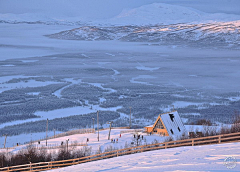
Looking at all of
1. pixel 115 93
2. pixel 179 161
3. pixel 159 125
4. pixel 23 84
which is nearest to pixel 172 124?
pixel 159 125

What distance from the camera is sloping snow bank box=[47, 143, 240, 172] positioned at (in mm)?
12234

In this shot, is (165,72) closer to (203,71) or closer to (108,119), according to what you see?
(203,71)

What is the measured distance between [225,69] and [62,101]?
183 feet

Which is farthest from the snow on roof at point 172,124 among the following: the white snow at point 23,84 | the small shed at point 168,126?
the white snow at point 23,84

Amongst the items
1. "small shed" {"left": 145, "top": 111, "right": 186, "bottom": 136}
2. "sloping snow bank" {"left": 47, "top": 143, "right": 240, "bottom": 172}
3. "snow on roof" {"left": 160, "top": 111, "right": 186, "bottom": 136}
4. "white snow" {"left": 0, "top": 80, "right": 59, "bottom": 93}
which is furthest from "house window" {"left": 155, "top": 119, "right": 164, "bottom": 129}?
"white snow" {"left": 0, "top": 80, "right": 59, "bottom": 93}

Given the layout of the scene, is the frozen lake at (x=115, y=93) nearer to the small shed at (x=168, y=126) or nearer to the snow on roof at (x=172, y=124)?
the small shed at (x=168, y=126)

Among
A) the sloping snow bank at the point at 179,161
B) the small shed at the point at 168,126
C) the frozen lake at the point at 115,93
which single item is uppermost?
the frozen lake at the point at 115,93

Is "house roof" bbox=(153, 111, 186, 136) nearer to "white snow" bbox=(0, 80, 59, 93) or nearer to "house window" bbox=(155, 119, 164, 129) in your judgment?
"house window" bbox=(155, 119, 164, 129)

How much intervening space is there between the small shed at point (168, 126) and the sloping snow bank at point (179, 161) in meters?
14.0

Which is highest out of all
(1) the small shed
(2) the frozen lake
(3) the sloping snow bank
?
(2) the frozen lake

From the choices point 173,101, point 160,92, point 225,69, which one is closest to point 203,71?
point 225,69

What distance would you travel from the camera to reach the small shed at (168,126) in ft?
99.6

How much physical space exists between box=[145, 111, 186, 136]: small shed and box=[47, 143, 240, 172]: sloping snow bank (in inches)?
550

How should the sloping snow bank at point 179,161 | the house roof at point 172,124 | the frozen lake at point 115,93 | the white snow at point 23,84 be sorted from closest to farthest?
the sloping snow bank at point 179,161 < the house roof at point 172,124 < the frozen lake at point 115,93 < the white snow at point 23,84
